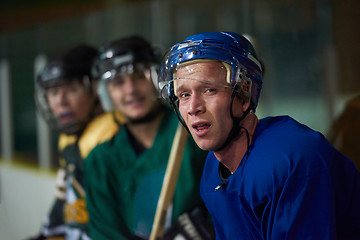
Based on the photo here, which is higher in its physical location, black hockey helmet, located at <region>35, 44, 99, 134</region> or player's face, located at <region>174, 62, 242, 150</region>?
player's face, located at <region>174, 62, 242, 150</region>

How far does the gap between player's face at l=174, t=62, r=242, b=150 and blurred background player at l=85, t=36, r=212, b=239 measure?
748 mm

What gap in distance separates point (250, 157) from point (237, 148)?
75 mm

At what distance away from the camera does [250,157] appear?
1239 mm

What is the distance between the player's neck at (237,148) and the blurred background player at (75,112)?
3.96 feet

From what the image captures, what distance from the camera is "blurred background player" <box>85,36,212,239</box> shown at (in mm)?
2119

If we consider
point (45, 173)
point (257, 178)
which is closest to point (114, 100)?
point (257, 178)

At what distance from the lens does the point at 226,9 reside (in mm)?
2559

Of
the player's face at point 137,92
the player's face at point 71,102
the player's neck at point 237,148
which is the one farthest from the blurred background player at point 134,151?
the player's neck at point 237,148

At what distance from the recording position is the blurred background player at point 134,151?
212 centimetres

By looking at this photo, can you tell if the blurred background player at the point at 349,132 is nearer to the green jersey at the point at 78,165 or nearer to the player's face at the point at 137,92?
the player's face at the point at 137,92

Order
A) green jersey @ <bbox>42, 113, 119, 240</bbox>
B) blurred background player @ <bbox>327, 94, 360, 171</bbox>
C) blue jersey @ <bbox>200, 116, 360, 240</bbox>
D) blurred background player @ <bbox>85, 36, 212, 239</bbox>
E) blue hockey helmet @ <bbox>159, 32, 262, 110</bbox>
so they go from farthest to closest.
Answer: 1. green jersey @ <bbox>42, 113, 119, 240</bbox>
2. blurred background player @ <bbox>85, 36, 212, 239</bbox>
3. blurred background player @ <bbox>327, 94, 360, 171</bbox>
4. blue hockey helmet @ <bbox>159, 32, 262, 110</bbox>
5. blue jersey @ <bbox>200, 116, 360, 240</bbox>

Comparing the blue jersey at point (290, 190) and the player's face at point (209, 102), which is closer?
the blue jersey at point (290, 190)

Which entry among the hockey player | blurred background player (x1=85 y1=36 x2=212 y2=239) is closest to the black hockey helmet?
blurred background player (x1=85 y1=36 x2=212 y2=239)

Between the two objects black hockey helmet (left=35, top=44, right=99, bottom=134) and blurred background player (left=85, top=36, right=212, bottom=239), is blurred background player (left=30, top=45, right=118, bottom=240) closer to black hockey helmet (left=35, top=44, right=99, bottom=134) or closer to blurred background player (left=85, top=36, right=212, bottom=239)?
black hockey helmet (left=35, top=44, right=99, bottom=134)
